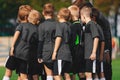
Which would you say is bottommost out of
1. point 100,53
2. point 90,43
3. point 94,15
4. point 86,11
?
point 100,53

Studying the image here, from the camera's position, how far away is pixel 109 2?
69.6 m

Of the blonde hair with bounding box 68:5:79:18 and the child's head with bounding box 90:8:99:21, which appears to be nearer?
the blonde hair with bounding box 68:5:79:18

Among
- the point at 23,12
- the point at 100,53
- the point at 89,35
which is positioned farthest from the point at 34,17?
the point at 100,53

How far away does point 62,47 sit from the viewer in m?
14.9

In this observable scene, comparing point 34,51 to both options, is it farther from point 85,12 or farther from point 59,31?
point 85,12

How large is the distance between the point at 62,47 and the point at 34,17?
3.41 feet

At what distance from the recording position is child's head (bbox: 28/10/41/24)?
49.8 ft

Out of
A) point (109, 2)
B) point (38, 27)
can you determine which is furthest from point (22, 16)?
point (109, 2)

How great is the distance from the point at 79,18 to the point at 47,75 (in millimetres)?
1650

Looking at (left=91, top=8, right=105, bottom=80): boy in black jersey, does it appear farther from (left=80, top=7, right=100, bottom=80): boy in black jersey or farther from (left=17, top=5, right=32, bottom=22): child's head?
(left=17, top=5, right=32, bottom=22): child's head

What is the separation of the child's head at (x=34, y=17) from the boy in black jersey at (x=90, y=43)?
3.54 ft

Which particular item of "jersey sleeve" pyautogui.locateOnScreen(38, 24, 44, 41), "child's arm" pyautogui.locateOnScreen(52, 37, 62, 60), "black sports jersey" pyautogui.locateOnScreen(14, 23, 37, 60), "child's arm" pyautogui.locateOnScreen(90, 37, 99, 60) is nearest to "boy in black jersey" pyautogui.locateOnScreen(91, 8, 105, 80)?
"child's arm" pyautogui.locateOnScreen(90, 37, 99, 60)

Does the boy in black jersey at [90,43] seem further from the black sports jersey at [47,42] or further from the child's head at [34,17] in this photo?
the child's head at [34,17]

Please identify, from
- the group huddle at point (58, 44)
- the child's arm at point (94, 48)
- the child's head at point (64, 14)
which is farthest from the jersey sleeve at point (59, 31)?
the child's arm at point (94, 48)
